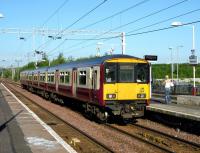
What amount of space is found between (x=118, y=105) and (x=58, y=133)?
334cm

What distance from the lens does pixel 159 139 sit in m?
15.4

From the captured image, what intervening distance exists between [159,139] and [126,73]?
468 cm

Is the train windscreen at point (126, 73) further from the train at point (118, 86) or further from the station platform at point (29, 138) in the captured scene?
the station platform at point (29, 138)

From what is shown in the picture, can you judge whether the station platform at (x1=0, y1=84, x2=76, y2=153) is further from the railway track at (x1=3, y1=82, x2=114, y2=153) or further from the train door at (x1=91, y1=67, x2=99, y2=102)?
the train door at (x1=91, y1=67, x2=99, y2=102)

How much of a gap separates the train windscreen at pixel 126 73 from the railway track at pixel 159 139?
1.99m

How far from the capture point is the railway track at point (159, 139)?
13.7m

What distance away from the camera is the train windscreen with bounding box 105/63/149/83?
62.1 feet

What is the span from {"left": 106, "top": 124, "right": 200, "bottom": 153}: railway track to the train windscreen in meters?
1.99

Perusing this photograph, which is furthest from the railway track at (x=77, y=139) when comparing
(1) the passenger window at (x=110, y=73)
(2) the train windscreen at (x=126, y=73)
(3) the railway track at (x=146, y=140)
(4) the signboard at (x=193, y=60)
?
(4) the signboard at (x=193, y=60)

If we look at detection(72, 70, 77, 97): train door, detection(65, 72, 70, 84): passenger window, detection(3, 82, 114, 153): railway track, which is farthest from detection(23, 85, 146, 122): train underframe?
detection(65, 72, 70, 84): passenger window

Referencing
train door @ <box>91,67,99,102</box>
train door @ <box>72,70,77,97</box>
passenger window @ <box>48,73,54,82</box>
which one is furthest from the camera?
passenger window @ <box>48,73,54,82</box>

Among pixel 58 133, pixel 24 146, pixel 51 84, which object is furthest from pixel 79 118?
pixel 51 84

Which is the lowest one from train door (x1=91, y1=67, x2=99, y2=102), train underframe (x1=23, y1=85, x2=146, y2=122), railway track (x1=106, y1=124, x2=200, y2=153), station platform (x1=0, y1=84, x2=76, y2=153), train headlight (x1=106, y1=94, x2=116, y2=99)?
railway track (x1=106, y1=124, x2=200, y2=153)

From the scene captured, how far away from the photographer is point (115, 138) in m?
15.8
